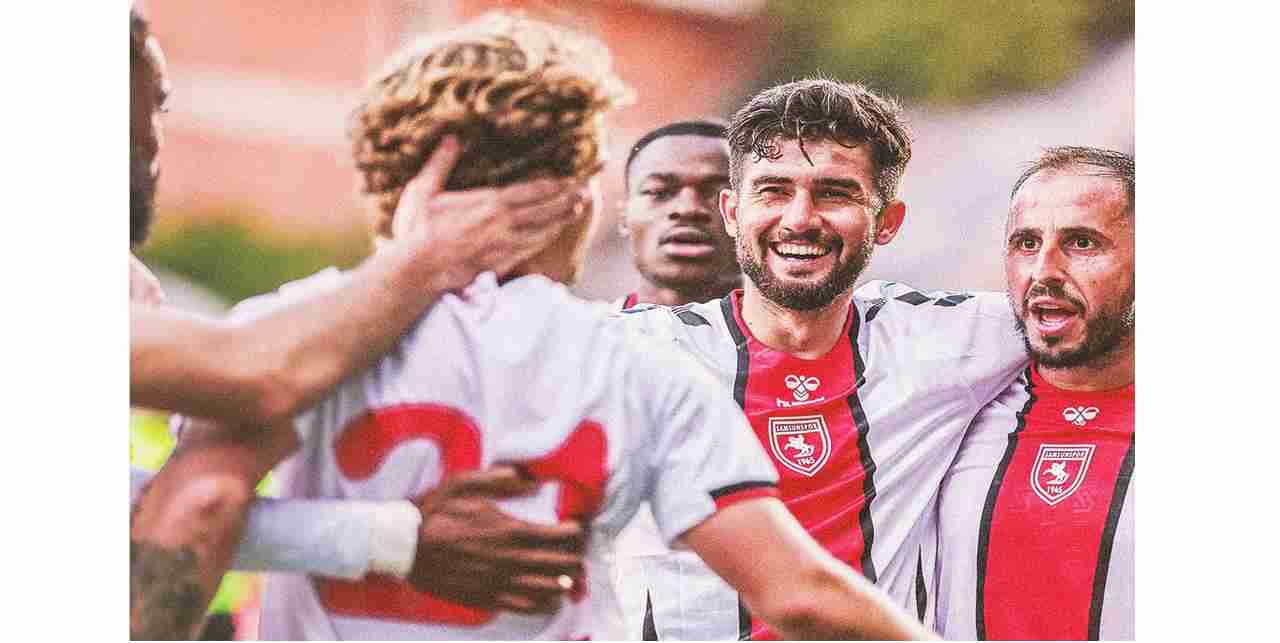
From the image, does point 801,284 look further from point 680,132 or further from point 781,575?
point 781,575

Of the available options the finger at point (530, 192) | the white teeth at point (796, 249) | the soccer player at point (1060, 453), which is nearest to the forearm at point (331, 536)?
the finger at point (530, 192)

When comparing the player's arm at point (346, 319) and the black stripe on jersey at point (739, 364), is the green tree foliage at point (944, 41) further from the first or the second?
the player's arm at point (346, 319)

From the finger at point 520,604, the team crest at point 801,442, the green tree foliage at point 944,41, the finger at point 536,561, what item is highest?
the green tree foliage at point 944,41

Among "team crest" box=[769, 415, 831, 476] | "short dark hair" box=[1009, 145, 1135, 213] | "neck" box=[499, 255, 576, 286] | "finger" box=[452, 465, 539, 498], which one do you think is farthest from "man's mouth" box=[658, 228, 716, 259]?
"short dark hair" box=[1009, 145, 1135, 213]

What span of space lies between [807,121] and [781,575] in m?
1.19

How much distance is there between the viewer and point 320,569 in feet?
9.77

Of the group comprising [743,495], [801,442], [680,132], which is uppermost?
[680,132]

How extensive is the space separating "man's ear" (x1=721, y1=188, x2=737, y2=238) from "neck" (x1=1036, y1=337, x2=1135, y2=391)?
0.98 m

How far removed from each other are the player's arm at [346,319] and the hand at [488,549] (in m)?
0.41

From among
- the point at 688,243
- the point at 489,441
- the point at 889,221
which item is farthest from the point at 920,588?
the point at 489,441

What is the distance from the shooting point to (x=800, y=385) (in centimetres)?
325

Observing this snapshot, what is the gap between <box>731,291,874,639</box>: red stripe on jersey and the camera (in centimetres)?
318

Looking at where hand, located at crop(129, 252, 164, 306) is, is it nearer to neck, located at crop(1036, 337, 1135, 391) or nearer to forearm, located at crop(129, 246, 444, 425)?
forearm, located at crop(129, 246, 444, 425)

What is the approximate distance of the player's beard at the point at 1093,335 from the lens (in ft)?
10.8
